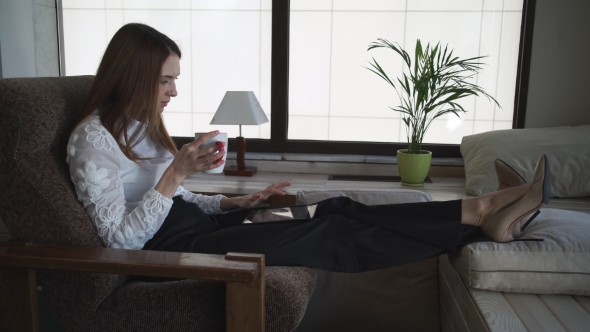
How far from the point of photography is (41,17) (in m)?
3.34

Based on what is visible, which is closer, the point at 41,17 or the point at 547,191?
the point at 547,191

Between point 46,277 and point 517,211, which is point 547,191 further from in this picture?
point 46,277

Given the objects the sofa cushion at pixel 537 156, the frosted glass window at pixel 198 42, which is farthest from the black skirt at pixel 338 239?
the frosted glass window at pixel 198 42

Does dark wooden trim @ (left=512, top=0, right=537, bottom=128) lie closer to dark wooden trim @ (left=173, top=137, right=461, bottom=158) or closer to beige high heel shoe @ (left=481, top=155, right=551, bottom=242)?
dark wooden trim @ (left=173, top=137, right=461, bottom=158)

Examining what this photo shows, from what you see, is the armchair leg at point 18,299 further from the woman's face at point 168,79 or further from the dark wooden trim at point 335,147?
the dark wooden trim at point 335,147

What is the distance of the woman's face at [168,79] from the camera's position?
69.1 inches

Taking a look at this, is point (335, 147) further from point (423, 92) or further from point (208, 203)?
point (208, 203)

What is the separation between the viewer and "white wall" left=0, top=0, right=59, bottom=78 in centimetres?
305

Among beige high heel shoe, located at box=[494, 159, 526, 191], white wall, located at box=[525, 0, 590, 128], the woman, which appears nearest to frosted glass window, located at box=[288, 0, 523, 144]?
white wall, located at box=[525, 0, 590, 128]

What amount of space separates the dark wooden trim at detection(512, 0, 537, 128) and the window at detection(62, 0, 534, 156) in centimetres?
1

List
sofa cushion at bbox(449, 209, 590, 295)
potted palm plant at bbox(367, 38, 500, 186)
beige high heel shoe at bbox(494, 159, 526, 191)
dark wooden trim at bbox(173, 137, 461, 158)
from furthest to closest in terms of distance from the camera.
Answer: dark wooden trim at bbox(173, 137, 461, 158)
potted palm plant at bbox(367, 38, 500, 186)
beige high heel shoe at bbox(494, 159, 526, 191)
sofa cushion at bbox(449, 209, 590, 295)

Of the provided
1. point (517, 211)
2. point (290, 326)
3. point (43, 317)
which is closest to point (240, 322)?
point (290, 326)

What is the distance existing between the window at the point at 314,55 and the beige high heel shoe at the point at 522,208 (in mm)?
1538

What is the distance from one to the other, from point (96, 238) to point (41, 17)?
7.71 feet
